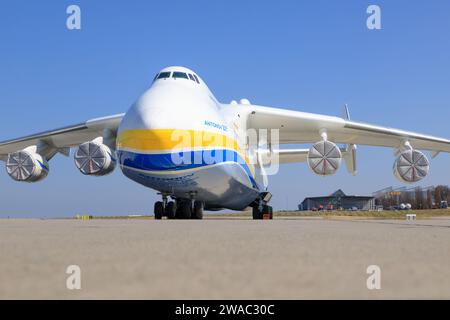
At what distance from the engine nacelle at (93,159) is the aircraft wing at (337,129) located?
6.90 metres

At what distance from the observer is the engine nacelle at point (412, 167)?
61.5 ft

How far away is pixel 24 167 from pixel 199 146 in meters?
7.66

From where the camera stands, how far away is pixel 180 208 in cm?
1791

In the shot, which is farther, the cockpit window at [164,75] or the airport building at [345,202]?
the airport building at [345,202]

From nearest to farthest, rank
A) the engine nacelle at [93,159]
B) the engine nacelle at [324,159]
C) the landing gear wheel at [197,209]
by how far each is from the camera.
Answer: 1. the engine nacelle at [93,159]
2. the landing gear wheel at [197,209]
3. the engine nacelle at [324,159]

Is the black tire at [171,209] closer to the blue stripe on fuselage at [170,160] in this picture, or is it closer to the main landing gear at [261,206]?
the blue stripe on fuselage at [170,160]

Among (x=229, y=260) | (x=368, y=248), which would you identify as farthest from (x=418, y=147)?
(x=229, y=260)

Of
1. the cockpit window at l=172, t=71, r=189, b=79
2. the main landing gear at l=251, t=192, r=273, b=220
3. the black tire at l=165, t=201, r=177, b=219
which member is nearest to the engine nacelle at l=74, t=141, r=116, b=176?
the black tire at l=165, t=201, r=177, b=219

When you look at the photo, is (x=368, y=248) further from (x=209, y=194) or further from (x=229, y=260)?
(x=209, y=194)

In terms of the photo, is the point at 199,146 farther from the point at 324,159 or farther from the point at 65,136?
the point at 65,136

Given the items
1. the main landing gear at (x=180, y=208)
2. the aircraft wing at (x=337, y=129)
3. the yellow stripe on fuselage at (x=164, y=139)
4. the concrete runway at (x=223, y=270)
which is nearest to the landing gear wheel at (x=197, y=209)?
the main landing gear at (x=180, y=208)
